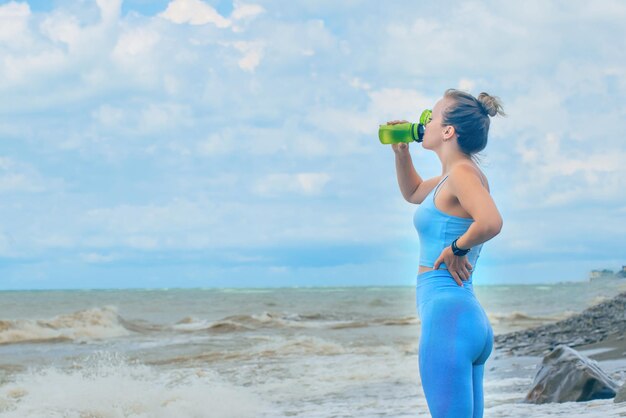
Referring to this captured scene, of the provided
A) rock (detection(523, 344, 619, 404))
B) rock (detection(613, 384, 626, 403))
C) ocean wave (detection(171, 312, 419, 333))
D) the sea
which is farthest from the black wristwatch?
ocean wave (detection(171, 312, 419, 333))

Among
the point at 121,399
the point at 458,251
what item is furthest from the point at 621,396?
the point at 121,399

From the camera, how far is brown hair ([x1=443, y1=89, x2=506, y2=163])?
3.26 m

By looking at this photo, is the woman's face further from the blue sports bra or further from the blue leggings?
the blue leggings

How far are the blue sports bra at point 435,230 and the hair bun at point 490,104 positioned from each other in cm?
30

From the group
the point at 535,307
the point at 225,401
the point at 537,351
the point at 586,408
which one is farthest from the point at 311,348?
the point at 535,307

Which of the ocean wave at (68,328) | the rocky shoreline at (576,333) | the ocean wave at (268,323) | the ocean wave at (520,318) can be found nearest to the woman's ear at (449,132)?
the rocky shoreline at (576,333)

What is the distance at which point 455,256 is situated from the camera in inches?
124

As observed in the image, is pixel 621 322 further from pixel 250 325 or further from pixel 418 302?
pixel 250 325

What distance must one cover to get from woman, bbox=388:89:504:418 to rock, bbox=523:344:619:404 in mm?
3986

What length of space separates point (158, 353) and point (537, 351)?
27.1 ft

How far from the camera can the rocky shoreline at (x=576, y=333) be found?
12.9m

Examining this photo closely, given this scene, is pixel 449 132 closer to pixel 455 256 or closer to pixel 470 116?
pixel 470 116

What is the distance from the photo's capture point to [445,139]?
3328 millimetres

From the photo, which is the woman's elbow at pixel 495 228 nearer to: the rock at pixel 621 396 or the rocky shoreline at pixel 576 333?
the rock at pixel 621 396
